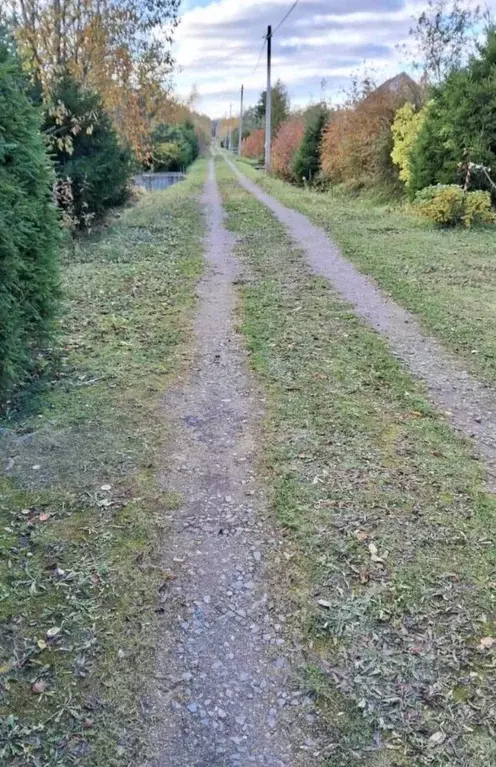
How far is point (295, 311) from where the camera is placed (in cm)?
587

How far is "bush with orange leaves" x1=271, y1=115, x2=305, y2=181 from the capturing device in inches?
965

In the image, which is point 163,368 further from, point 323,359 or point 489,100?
point 489,100

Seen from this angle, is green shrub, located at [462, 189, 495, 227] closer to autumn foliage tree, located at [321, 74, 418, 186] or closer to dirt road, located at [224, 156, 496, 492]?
dirt road, located at [224, 156, 496, 492]

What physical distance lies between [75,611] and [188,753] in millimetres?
739

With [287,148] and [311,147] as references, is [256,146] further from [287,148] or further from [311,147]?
[311,147]

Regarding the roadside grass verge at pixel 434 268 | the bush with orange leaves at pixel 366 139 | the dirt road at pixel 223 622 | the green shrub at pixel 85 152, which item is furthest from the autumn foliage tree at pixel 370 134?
the dirt road at pixel 223 622

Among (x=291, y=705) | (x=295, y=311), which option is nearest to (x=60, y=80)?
(x=295, y=311)


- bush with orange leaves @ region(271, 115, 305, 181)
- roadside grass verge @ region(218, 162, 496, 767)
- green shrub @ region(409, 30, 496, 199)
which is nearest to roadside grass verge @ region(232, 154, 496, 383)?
roadside grass verge @ region(218, 162, 496, 767)

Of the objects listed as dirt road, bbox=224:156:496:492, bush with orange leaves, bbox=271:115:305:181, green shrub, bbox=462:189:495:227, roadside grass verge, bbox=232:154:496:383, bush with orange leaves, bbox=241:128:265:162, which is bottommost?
dirt road, bbox=224:156:496:492

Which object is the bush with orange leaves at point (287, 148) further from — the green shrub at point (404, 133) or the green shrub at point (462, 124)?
the green shrub at point (462, 124)

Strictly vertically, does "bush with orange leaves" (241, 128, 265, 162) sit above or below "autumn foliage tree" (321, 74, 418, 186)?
above

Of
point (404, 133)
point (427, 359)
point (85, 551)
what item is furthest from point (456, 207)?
point (85, 551)

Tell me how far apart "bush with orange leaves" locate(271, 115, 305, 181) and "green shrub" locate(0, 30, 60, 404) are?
70.6 ft

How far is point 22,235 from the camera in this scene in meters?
3.49
